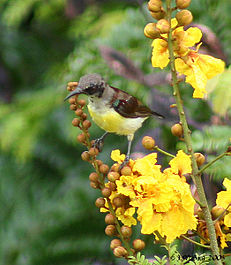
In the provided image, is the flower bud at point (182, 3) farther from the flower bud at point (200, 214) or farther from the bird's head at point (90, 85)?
the flower bud at point (200, 214)

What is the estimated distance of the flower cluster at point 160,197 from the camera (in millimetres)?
605

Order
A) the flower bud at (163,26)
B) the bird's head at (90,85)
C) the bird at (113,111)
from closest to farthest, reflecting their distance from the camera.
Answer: the flower bud at (163,26)
the bird's head at (90,85)
the bird at (113,111)

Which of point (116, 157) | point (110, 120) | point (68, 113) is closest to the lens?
point (116, 157)

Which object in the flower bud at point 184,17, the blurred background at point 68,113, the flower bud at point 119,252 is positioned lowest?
the blurred background at point 68,113

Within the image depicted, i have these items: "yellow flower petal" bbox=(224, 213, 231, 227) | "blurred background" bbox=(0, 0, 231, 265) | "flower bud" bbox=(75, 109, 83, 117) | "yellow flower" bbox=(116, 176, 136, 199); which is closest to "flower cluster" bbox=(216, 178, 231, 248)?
"yellow flower petal" bbox=(224, 213, 231, 227)

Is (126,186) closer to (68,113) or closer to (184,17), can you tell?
(184,17)

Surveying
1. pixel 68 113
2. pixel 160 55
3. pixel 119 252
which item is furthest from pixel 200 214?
pixel 68 113

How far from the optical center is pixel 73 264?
6.03ft

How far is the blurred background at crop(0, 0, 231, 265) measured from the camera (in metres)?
1.48

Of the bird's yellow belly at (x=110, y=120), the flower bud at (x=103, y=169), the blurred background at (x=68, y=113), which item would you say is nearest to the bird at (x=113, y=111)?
the bird's yellow belly at (x=110, y=120)

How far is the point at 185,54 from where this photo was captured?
0.65 m

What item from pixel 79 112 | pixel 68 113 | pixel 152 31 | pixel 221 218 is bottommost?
pixel 68 113

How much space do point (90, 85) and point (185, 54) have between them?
0.16 m

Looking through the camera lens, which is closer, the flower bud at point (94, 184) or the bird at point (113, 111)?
the flower bud at point (94, 184)
